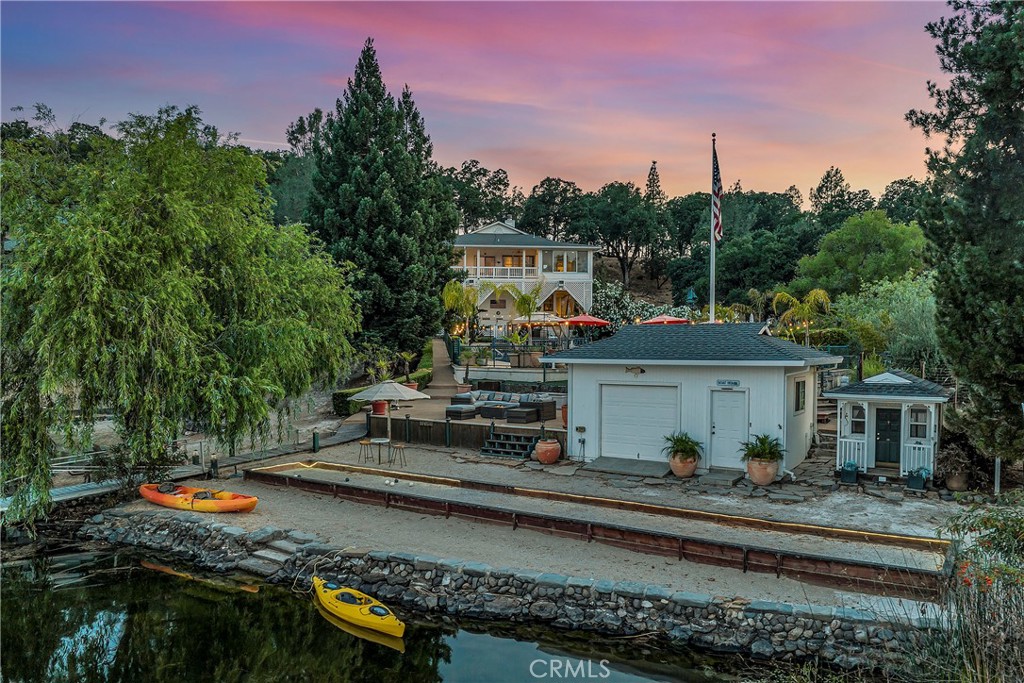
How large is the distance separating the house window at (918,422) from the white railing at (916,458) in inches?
26.8

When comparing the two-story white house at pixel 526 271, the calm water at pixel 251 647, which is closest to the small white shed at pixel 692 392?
the calm water at pixel 251 647

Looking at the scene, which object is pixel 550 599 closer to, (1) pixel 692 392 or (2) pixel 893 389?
(1) pixel 692 392

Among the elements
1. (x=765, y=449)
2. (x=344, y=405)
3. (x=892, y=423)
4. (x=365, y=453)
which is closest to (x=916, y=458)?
(x=892, y=423)

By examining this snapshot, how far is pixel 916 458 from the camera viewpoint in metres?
14.3

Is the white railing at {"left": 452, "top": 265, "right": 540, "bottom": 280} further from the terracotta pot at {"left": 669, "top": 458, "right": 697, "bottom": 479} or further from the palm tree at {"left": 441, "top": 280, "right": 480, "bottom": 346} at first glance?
the terracotta pot at {"left": 669, "top": 458, "right": 697, "bottom": 479}

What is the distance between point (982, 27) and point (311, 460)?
19.3 metres

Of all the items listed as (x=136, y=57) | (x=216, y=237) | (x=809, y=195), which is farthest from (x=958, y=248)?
(x=809, y=195)

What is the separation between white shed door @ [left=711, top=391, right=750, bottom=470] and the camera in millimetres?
15445

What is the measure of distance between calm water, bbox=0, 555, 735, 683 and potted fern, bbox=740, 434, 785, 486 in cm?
669

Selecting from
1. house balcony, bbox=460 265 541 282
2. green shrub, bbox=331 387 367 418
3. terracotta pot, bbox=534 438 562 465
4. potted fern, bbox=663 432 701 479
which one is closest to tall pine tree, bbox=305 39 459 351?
green shrub, bbox=331 387 367 418

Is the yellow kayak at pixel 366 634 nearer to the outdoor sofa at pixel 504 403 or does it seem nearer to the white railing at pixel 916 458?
the outdoor sofa at pixel 504 403

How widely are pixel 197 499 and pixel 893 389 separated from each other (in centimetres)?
1659

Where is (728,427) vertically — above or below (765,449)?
above
